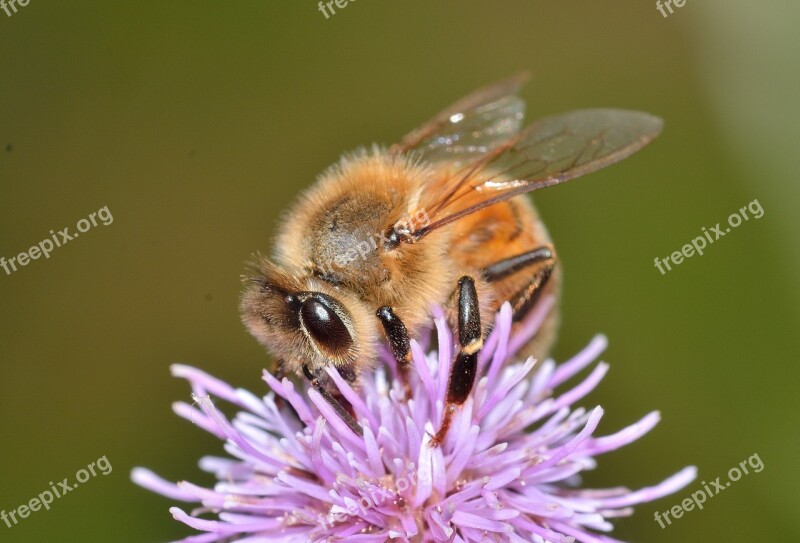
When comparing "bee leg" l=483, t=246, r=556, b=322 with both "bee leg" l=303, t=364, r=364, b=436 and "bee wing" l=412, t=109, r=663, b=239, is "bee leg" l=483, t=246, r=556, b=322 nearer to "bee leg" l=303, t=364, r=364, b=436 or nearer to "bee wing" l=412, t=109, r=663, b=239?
"bee wing" l=412, t=109, r=663, b=239

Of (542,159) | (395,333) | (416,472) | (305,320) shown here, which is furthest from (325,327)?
(542,159)

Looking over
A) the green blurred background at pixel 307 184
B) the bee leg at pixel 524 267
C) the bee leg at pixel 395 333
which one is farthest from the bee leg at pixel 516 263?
the green blurred background at pixel 307 184

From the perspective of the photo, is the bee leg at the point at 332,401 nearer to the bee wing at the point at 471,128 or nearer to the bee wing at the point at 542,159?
the bee wing at the point at 542,159

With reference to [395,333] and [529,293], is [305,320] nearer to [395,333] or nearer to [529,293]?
[395,333]

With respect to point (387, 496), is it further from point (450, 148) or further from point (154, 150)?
point (154, 150)

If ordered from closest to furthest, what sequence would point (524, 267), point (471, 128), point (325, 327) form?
point (325, 327)
point (524, 267)
point (471, 128)

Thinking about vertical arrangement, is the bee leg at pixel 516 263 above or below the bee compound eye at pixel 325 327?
below

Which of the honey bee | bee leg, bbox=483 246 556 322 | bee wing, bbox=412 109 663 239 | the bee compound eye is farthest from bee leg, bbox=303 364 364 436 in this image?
bee leg, bbox=483 246 556 322
